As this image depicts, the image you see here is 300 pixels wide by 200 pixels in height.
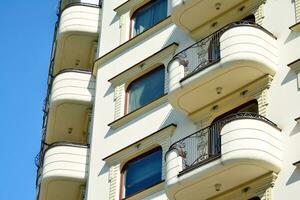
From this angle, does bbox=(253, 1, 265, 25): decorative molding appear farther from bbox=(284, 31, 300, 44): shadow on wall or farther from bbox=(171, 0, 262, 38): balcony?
bbox=(284, 31, 300, 44): shadow on wall

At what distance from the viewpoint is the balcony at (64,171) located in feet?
100

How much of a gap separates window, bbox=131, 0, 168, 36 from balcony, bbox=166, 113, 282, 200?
7.30 meters

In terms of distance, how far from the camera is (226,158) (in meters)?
22.8

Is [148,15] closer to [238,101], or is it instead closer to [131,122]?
[131,122]

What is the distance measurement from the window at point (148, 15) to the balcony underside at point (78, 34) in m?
2.87

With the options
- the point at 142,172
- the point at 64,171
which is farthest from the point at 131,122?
the point at 64,171

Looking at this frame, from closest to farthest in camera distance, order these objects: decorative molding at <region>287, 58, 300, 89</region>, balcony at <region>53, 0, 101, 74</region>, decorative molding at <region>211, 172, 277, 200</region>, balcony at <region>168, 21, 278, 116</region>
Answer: decorative molding at <region>211, 172, 277, 200</region>
decorative molding at <region>287, 58, 300, 89</region>
balcony at <region>168, 21, 278, 116</region>
balcony at <region>53, 0, 101, 74</region>

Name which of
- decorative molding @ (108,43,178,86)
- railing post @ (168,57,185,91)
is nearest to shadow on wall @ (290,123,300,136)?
railing post @ (168,57,185,91)

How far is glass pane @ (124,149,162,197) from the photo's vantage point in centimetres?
2672

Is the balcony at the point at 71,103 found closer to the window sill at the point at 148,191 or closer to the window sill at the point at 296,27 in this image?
the window sill at the point at 148,191

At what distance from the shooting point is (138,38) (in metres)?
30.5

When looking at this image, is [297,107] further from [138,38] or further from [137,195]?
[138,38]

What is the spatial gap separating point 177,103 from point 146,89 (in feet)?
11.1

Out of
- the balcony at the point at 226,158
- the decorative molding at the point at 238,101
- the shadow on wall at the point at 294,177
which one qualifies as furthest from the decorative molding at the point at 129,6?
the shadow on wall at the point at 294,177
